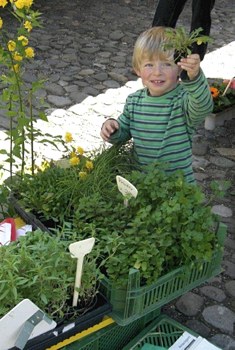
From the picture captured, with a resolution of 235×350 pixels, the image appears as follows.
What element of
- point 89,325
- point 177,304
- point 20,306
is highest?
point 20,306

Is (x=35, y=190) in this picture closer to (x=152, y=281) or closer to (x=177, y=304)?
(x=152, y=281)

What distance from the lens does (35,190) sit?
2490 mm

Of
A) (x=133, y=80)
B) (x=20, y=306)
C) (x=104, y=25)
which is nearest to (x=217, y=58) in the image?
(x=133, y=80)

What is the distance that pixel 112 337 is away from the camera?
2.25 meters

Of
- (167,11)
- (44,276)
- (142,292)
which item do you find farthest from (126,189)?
(167,11)

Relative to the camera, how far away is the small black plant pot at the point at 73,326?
1859mm

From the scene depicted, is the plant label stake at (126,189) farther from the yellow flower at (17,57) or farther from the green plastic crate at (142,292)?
the yellow flower at (17,57)

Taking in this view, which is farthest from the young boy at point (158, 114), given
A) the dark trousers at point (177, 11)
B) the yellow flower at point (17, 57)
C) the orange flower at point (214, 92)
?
the dark trousers at point (177, 11)

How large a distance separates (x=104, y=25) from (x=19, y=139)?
4.33 m

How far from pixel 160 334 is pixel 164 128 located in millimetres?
904

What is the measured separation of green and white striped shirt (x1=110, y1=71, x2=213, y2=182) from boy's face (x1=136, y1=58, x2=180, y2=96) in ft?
0.15

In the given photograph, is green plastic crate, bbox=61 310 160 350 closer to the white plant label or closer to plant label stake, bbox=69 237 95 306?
plant label stake, bbox=69 237 95 306

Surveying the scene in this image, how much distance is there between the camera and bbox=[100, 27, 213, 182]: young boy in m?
2.58

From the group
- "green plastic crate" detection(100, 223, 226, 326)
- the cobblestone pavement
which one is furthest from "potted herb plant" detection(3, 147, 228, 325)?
the cobblestone pavement
